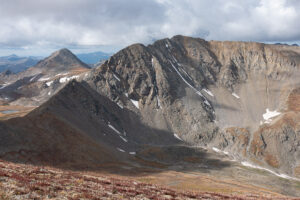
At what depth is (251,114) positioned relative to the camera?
15575cm

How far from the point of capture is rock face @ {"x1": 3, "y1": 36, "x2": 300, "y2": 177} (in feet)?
402

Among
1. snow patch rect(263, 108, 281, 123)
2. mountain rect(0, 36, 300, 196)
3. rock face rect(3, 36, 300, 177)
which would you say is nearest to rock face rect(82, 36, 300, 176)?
rock face rect(3, 36, 300, 177)

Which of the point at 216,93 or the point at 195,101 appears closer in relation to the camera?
the point at 195,101

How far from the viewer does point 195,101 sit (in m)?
156

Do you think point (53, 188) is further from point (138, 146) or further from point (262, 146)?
point (262, 146)

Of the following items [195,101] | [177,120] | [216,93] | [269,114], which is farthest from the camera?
[216,93]

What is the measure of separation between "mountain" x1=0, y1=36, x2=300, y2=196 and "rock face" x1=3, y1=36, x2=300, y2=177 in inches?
25.1

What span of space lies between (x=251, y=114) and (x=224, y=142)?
36092 millimetres

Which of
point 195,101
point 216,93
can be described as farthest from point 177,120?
point 216,93

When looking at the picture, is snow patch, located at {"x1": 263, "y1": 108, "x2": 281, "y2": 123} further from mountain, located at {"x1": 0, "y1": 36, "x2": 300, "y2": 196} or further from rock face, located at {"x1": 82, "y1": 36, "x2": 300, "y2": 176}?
rock face, located at {"x1": 82, "y1": 36, "x2": 300, "y2": 176}

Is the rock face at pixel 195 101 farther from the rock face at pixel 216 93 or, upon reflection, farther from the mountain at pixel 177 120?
the mountain at pixel 177 120

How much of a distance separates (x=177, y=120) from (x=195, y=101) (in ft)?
66.8

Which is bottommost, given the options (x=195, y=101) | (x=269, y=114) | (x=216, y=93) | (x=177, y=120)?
(x=177, y=120)

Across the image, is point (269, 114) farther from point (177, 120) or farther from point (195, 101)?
point (177, 120)
